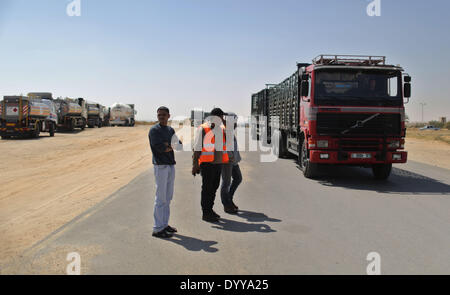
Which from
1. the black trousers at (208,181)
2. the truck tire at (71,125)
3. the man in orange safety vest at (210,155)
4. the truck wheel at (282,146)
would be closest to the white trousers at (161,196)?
the man in orange safety vest at (210,155)

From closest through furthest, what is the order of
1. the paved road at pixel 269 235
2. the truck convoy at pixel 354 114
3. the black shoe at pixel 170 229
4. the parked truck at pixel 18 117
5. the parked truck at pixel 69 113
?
the paved road at pixel 269 235
the black shoe at pixel 170 229
the truck convoy at pixel 354 114
the parked truck at pixel 18 117
the parked truck at pixel 69 113

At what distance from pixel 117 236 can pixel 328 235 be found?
299 centimetres

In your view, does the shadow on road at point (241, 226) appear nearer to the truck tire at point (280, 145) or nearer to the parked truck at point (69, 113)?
the truck tire at point (280, 145)

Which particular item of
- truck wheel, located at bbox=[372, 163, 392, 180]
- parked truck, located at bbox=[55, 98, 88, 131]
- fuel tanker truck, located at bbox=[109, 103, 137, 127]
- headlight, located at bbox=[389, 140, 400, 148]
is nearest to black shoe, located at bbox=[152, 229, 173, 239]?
headlight, located at bbox=[389, 140, 400, 148]

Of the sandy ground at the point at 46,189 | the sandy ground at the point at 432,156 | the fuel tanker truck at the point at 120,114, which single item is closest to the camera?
the sandy ground at the point at 46,189

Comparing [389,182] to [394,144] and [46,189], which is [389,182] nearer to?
[394,144]

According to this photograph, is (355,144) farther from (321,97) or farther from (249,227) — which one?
(249,227)

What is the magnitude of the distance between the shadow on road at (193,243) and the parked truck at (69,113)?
36.4 m

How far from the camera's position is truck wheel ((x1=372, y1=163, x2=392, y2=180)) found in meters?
10.6

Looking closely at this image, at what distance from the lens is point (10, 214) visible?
7457 mm

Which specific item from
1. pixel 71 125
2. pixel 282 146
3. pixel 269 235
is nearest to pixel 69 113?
pixel 71 125

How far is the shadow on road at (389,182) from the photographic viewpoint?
9219 millimetres

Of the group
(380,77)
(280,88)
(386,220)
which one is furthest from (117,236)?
(280,88)

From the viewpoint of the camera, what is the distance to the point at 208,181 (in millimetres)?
6094
